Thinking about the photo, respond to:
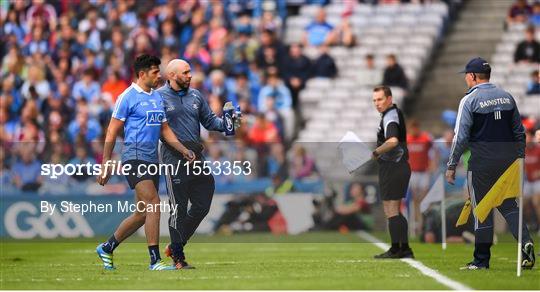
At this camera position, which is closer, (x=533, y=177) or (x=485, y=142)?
(x=485, y=142)

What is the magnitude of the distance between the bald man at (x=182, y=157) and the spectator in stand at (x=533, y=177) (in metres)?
8.94

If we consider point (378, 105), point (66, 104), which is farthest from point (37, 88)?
point (378, 105)

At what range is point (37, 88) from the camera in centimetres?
3047

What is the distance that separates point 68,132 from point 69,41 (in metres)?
3.90

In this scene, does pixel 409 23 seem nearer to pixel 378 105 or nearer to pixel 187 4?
pixel 187 4

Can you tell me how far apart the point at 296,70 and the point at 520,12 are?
4649 millimetres

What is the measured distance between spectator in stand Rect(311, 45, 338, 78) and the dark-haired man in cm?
1374

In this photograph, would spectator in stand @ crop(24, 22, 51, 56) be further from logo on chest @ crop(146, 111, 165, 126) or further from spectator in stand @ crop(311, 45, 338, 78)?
logo on chest @ crop(146, 111, 165, 126)

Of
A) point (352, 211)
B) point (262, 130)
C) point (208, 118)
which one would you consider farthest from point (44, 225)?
point (208, 118)

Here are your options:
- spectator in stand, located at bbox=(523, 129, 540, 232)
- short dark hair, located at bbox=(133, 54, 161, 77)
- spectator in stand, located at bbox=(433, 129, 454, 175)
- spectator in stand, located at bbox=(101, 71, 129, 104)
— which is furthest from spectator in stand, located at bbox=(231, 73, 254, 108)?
short dark hair, located at bbox=(133, 54, 161, 77)

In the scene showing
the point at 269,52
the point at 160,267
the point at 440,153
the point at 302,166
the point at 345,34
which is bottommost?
the point at 160,267

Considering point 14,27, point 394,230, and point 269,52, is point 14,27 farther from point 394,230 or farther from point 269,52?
point 394,230

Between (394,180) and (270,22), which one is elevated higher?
(270,22)

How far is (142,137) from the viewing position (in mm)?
15148
